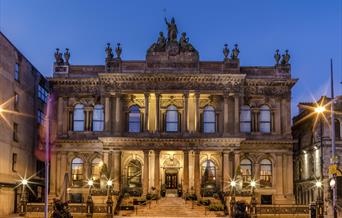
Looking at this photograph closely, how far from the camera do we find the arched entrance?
2457 inches

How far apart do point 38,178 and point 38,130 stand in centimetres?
536

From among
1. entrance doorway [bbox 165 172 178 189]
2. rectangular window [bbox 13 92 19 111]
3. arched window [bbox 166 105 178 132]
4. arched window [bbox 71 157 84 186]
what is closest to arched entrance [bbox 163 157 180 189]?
entrance doorway [bbox 165 172 178 189]

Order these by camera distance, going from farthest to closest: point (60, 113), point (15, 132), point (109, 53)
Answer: point (60, 113) → point (109, 53) → point (15, 132)

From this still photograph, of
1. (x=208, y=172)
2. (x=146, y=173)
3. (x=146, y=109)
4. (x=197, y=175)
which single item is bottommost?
(x=197, y=175)

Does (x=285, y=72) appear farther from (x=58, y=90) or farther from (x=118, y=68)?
(x=58, y=90)

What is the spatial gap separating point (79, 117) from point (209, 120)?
1408 centimetres

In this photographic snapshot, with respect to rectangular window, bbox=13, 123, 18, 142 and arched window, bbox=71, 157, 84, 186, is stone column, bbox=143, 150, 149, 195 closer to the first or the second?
arched window, bbox=71, 157, 84, 186

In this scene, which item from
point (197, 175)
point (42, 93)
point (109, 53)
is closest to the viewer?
point (197, 175)

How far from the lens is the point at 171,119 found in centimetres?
6231

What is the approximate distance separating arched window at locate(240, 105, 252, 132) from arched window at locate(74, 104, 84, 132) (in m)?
17.2

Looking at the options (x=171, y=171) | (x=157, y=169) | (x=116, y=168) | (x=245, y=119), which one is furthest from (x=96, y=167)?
(x=245, y=119)

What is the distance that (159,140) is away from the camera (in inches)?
2323

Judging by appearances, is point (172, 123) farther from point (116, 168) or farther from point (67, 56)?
point (67, 56)

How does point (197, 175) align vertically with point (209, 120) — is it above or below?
below
